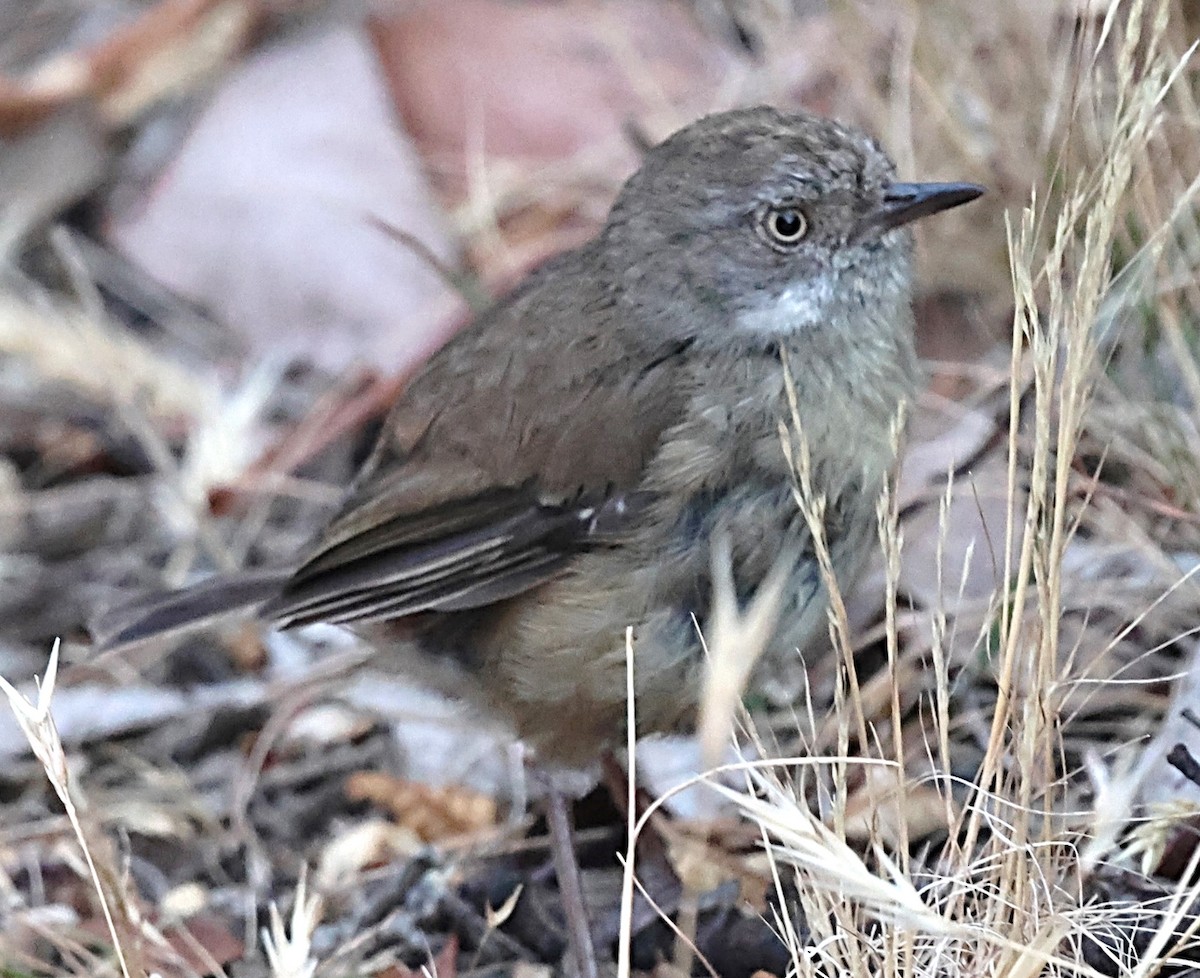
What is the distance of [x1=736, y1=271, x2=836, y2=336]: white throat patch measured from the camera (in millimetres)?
3096

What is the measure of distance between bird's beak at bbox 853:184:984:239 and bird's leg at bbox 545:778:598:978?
117 cm

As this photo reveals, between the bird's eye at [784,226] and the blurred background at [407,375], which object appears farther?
the bird's eye at [784,226]

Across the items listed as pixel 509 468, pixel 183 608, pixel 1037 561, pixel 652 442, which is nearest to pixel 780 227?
pixel 652 442

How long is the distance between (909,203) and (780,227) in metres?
0.23

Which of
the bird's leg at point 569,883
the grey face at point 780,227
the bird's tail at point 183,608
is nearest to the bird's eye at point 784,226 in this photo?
the grey face at point 780,227

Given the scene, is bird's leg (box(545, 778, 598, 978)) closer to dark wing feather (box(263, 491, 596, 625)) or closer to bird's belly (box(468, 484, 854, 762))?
bird's belly (box(468, 484, 854, 762))

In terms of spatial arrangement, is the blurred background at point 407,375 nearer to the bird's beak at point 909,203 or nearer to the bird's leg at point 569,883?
the bird's leg at point 569,883

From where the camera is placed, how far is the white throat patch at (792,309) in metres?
3.10

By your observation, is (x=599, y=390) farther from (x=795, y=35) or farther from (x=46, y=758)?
(x=795, y=35)

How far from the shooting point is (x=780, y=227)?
3.13 meters

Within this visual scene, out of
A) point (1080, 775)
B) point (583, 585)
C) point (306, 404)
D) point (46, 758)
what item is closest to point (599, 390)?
point (583, 585)

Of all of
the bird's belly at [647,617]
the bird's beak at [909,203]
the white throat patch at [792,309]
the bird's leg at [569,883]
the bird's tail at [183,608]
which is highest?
the bird's beak at [909,203]

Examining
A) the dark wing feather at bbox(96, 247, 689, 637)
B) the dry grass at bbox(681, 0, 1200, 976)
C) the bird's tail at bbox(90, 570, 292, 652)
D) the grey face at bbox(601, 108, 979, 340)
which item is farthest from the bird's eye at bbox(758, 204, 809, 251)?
the bird's tail at bbox(90, 570, 292, 652)

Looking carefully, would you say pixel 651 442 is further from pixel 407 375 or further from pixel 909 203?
pixel 407 375
